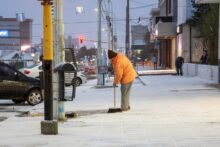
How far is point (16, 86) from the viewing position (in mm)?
19734

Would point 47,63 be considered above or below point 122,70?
above

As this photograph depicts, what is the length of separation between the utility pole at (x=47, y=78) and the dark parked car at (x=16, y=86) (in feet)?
29.5

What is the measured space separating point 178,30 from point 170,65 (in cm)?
1160

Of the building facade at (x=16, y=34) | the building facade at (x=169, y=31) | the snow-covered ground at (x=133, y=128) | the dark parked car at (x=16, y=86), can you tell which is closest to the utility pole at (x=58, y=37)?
the snow-covered ground at (x=133, y=128)

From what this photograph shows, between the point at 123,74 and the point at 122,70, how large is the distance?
5.4 inches

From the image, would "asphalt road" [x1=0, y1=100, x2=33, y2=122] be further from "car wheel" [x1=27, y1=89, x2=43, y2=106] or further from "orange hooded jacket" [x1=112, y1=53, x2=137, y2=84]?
"orange hooded jacket" [x1=112, y1=53, x2=137, y2=84]

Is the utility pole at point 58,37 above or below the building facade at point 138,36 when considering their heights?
below

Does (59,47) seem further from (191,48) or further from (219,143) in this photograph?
(191,48)

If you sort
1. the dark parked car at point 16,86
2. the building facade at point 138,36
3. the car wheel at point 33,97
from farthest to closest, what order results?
the building facade at point 138,36 → the car wheel at point 33,97 → the dark parked car at point 16,86

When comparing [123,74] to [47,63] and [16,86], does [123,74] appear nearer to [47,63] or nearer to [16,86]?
[47,63]

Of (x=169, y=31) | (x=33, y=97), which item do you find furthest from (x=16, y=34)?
(x=33, y=97)

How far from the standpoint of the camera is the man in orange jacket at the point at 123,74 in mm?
14805

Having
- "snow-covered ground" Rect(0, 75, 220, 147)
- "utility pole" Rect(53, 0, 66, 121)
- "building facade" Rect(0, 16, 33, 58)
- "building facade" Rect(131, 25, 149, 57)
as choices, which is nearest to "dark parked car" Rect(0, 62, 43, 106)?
"snow-covered ground" Rect(0, 75, 220, 147)

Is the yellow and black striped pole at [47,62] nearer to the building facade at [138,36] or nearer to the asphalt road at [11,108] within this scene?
the asphalt road at [11,108]
